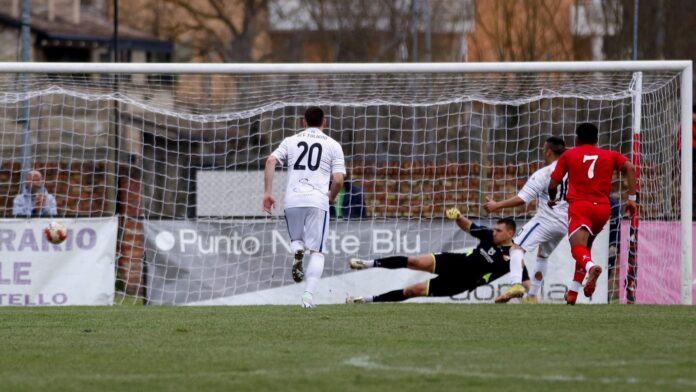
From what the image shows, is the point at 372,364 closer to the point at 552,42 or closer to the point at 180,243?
the point at 180,243

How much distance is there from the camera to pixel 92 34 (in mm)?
46781

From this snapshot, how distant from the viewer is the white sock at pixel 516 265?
14.6 m

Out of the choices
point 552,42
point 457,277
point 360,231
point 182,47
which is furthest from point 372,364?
point 182,47

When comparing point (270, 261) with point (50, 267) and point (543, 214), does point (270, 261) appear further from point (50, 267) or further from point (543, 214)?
point (543, 214)

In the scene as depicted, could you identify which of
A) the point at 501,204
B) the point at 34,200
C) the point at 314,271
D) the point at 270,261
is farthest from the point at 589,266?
the point at 34,200

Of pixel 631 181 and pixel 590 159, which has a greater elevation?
pixel 590 159

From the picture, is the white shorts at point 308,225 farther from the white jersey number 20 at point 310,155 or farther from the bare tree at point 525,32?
the bare tree at point 525,32

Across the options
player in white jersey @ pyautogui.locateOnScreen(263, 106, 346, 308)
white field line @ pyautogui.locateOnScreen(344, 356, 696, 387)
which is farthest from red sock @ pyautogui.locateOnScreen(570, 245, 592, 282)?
white field line @ pyautogui.locateOnScreen(344, 356, 696, 387)

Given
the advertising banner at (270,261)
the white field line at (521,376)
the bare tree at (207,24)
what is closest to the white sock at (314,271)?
the advertising banner at (270,261)

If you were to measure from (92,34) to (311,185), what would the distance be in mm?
35684

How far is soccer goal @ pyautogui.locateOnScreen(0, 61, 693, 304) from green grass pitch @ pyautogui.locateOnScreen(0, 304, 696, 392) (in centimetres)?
406

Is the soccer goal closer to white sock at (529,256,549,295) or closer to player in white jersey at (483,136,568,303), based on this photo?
player in white jersey at (483,136,568,303)

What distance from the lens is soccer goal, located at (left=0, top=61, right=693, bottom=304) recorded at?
1598 centimetres

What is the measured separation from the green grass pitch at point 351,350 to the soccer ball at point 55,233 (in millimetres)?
3570
